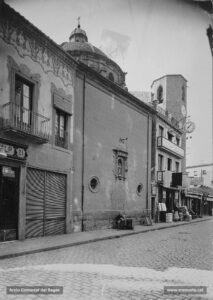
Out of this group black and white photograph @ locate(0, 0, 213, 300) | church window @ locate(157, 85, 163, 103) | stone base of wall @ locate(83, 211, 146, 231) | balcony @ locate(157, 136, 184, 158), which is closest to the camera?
black and white photograph @ locate(0, 0, 213, 300)

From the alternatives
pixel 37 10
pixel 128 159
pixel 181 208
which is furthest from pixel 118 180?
pixel 37 10

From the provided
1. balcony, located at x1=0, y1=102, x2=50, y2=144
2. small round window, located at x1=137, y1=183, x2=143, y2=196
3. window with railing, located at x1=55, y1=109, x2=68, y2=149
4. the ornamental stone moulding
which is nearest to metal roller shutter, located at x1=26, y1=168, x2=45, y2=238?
balcony, located at x1=0, y1=102, x2=50, y2=144

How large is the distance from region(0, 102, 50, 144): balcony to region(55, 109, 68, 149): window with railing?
36.8 inches

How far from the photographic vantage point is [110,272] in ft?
23.5

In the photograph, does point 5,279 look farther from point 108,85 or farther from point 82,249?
point 108,85

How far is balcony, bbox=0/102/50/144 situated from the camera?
36.1 ft

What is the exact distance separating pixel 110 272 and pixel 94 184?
1000cm

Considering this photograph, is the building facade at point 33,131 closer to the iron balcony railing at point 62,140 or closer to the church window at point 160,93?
the iron balcony railing at point 62,140

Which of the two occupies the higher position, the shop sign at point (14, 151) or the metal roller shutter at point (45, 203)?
the shop sign at point (14, 151)

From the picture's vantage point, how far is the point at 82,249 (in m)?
10.6

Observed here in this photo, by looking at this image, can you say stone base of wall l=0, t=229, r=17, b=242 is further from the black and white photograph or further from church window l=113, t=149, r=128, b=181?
church window l=113, t=149, r=128, b=181

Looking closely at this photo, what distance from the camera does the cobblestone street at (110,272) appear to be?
564 cm

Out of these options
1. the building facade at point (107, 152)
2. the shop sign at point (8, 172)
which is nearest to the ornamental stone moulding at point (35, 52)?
the building facade at point (107, 152)

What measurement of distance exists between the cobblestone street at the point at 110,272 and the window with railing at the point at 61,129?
5231mm
